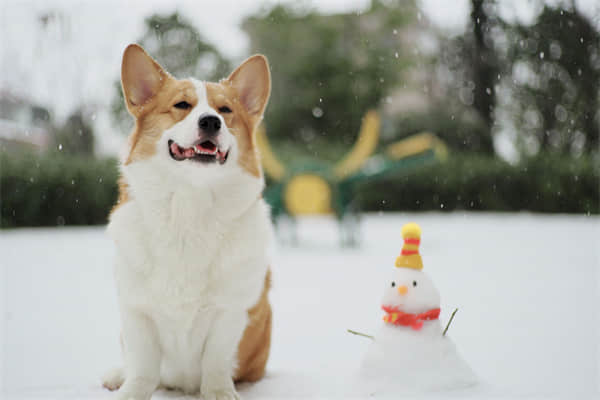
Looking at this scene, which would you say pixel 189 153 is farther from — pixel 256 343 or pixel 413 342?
pixel 413 342

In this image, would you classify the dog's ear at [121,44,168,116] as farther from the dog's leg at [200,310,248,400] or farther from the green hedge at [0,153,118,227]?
the green hedge at [0,153,118,227]

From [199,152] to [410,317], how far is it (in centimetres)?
65

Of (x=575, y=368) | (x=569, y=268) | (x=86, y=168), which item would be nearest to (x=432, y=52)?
(x=569, y=268)

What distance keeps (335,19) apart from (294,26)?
2.60 ft

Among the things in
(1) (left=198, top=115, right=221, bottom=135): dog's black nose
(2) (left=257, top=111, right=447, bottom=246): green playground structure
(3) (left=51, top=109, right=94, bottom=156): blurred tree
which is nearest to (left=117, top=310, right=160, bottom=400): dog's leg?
(1) (left=198, top=115, right=221, bottom=135): dog's black nose

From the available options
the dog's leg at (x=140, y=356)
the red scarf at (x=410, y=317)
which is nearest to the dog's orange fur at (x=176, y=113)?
the dog's leg at (x=140, y=356)

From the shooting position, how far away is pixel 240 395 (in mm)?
1248

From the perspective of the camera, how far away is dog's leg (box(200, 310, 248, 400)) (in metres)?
1.16

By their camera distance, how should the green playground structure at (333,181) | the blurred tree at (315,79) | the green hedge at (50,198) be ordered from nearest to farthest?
1. the green playground structure at (333,181)
2. the green hedge at (50,198)
3. the blurred tree at (315,79)

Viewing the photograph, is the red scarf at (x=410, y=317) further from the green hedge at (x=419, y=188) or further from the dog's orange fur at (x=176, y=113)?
the green hedge at (x=419, y=188)

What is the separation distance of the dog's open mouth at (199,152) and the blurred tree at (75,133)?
1248 mm

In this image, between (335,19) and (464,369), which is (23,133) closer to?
(464,369)

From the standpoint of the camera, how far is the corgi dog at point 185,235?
112 centimetres

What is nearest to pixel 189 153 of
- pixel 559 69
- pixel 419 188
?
pixel 559 69
